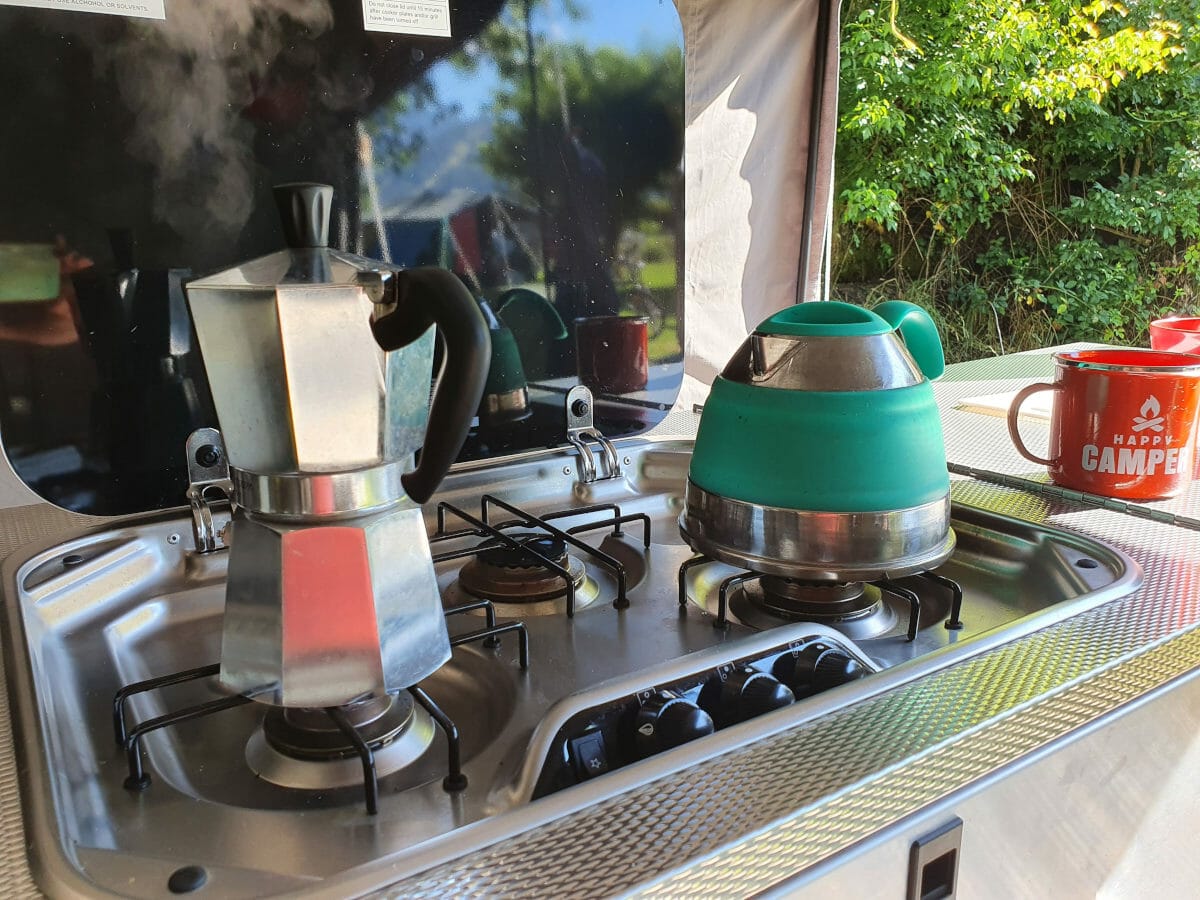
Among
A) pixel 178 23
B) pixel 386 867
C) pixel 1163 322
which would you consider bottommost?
pixel 386 867

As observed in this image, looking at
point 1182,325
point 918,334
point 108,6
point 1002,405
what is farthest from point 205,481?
point 1182,325

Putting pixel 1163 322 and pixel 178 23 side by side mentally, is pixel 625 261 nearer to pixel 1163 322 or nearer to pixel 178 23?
pixel 178 23

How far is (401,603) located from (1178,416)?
67 centimetres

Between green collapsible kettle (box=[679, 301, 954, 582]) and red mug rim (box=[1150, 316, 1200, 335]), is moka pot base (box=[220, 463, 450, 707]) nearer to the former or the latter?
green collapsible kettle (box=[679, 301, 954, 582])

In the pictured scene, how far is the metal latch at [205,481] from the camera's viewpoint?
749 mm

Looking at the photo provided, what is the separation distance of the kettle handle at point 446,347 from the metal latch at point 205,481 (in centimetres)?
38

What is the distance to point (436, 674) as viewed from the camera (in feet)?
2.03

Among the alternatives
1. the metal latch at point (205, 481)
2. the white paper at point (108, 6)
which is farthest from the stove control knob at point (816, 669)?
the white paper at point (108, 6)

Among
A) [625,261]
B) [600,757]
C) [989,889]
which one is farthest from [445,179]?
[989,889]

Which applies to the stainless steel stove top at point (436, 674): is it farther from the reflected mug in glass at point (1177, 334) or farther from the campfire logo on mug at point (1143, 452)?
the reflected mug in glass at point (1177, 334)

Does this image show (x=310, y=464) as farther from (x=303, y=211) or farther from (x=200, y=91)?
(x=200, y=91)

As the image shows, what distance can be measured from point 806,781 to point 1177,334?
3.18ft

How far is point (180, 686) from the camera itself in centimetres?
61

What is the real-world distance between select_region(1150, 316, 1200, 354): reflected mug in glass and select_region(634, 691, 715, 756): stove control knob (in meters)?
0.92
